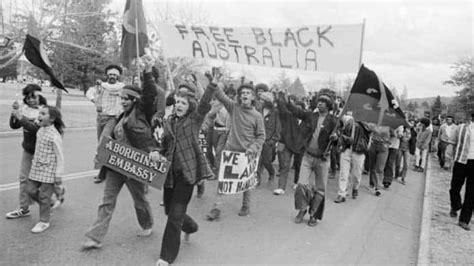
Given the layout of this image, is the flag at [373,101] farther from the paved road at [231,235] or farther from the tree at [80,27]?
the tree at [80,27]

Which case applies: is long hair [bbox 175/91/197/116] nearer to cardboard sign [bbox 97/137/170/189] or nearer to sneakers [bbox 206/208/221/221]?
cardboard sign [bbox 97/137/170/189]

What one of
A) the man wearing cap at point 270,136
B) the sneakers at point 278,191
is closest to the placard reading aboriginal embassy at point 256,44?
the man wearing cap at point 270,136

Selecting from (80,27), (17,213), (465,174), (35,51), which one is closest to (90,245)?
(17,213)

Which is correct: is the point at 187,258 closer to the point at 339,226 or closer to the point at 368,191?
the point at 339,226

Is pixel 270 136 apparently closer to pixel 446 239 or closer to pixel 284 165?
pixel 284 165

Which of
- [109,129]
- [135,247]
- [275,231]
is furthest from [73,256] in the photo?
[275,231]

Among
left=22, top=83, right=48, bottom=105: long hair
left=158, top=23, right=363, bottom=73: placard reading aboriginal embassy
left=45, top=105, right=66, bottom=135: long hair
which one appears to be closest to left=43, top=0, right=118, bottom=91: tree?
left=158, top=23, right=363, bottom=73: placard reading aboriginal embassy

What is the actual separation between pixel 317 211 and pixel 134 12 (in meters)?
4.05

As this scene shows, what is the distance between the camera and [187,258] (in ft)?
13.1

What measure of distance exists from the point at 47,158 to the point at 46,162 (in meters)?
0.05

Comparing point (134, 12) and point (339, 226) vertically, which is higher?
point (134, 12)

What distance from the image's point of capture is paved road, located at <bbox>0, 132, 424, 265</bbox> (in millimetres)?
3898

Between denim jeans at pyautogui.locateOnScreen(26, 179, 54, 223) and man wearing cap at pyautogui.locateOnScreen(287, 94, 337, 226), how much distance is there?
3.16m

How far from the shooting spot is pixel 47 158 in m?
4.21
